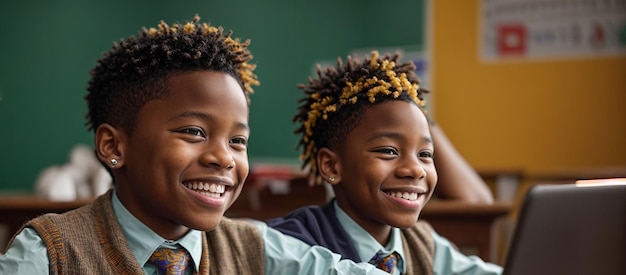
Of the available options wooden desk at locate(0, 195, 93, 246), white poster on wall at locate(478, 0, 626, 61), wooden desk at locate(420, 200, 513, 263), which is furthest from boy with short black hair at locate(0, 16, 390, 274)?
white poster on wall at locate(478, 0, 626, 61)

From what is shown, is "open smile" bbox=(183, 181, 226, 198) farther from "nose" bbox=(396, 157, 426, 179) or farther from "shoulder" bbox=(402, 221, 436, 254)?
"shoulder" bbox=(402, 221, 436, 254)

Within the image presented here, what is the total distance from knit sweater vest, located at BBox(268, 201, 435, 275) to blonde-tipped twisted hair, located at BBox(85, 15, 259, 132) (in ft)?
0.94

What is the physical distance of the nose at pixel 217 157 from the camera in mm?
1219

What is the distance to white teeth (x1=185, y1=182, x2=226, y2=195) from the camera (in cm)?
123

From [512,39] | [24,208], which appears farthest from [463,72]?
[24,208]

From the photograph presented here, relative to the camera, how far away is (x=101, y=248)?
1.20 m

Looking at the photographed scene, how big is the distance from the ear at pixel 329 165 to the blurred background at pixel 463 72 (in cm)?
392

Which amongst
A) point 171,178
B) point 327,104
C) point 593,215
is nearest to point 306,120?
point 327,104

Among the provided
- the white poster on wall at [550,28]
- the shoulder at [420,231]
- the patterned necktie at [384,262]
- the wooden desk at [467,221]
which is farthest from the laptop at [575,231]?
the white poster on wall at [550,28]

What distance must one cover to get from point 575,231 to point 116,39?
5205mm

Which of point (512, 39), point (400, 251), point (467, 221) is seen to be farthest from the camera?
point (512, 39)

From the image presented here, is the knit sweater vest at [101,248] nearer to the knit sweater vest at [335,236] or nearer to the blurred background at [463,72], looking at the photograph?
the knit sweater vest at [335,236]

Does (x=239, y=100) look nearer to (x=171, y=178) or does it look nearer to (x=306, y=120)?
(x=171, y=178)

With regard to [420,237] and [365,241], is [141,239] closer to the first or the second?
[365,241]
